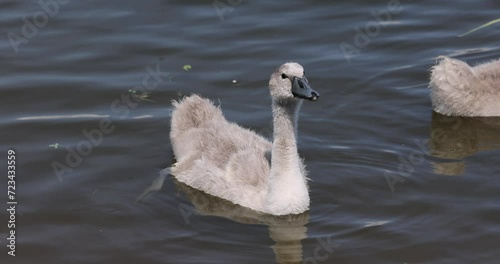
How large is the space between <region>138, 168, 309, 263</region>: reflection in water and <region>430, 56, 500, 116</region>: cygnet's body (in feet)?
8.86

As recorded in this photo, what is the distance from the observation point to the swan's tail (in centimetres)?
1042

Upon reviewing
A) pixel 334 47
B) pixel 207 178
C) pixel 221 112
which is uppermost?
pixel 334 47

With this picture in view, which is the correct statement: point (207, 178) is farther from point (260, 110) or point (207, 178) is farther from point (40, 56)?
point (40, 56)

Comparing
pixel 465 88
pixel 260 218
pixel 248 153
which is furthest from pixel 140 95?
pixel 465 88

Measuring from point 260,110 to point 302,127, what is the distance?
1.92 feet

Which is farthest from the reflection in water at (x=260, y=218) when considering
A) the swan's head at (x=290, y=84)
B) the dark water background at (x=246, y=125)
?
the swan's head at (x=290, y=84)

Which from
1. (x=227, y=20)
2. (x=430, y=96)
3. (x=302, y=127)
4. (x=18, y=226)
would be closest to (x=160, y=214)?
(x=18, y=226)

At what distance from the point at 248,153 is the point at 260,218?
26.1 inches

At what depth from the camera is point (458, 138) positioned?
435 inches

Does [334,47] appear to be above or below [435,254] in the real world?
above

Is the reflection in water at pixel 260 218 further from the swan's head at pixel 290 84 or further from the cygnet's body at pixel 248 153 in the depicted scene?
the swan's head at pixel 290 84

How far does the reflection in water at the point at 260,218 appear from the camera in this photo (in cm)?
888

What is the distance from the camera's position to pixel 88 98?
11.6 meters

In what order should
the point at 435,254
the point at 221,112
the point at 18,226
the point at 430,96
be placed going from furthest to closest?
Answer: the point at 430,96 < the point at 221,112 < the point at 18,226 < the point at 435,254
